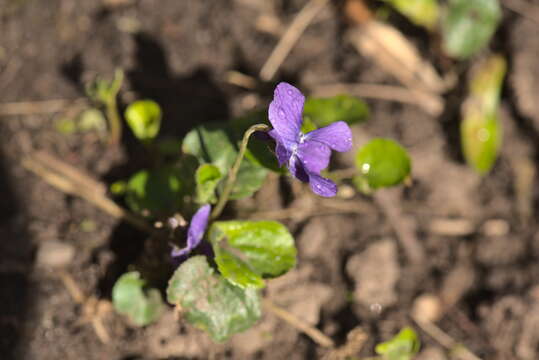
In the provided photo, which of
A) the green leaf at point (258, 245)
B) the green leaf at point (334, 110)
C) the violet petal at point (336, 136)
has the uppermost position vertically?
the violet petal at point (336, 136)

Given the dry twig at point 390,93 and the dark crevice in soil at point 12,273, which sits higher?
the dry twig at point 390,93

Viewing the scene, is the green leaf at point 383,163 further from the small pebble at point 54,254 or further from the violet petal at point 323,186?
the small pebble at point 54,254

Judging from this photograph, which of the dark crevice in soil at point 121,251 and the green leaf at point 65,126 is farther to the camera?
the green leaf at point 65,126

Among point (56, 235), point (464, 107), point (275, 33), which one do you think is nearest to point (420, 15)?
point (464, 107)

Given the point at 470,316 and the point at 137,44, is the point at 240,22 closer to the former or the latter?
the point at 137,44

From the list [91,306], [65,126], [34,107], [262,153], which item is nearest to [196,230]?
[262,153]

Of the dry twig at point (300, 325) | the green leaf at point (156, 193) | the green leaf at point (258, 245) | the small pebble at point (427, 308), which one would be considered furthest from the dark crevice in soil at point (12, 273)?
the small pebble at point (427, 308)

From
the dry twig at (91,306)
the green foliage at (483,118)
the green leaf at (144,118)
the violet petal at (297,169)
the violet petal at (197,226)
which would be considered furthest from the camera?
the green foliage at (483,118)
